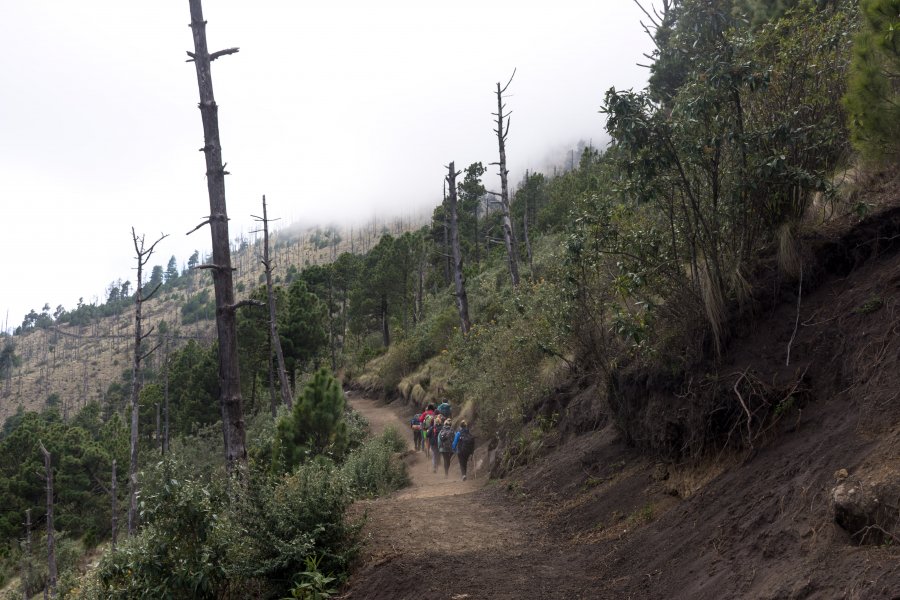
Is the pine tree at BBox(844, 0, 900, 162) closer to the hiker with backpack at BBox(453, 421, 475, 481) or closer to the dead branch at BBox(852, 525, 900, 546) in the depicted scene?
the dead branch at BBox(852, 525, 900, 546)

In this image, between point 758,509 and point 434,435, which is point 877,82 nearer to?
point 758,509

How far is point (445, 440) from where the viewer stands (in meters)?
17.0

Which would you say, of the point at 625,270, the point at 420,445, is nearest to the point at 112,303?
the point at 420,445

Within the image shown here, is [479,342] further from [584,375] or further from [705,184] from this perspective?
[705,184]

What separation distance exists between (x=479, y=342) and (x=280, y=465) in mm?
6889

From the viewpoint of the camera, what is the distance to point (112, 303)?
174 meters

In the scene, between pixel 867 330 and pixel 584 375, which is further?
pixel 584 375

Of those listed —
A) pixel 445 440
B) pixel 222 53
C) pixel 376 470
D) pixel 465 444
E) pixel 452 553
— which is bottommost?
pixel 376 470

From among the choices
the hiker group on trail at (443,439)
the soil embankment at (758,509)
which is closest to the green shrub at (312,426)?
the hiker group on trail at (443,439)

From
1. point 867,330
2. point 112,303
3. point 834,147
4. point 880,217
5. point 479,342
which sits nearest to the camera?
point 867,330

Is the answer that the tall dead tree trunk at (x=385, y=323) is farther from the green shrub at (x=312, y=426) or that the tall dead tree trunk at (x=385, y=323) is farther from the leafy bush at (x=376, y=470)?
the green shrub at (x=312, y=426)

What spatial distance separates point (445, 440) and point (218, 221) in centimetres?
1054

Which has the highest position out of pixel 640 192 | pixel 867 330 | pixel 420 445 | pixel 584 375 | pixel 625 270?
pixel 640 192

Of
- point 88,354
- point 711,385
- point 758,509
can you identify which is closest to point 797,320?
point 711,385
